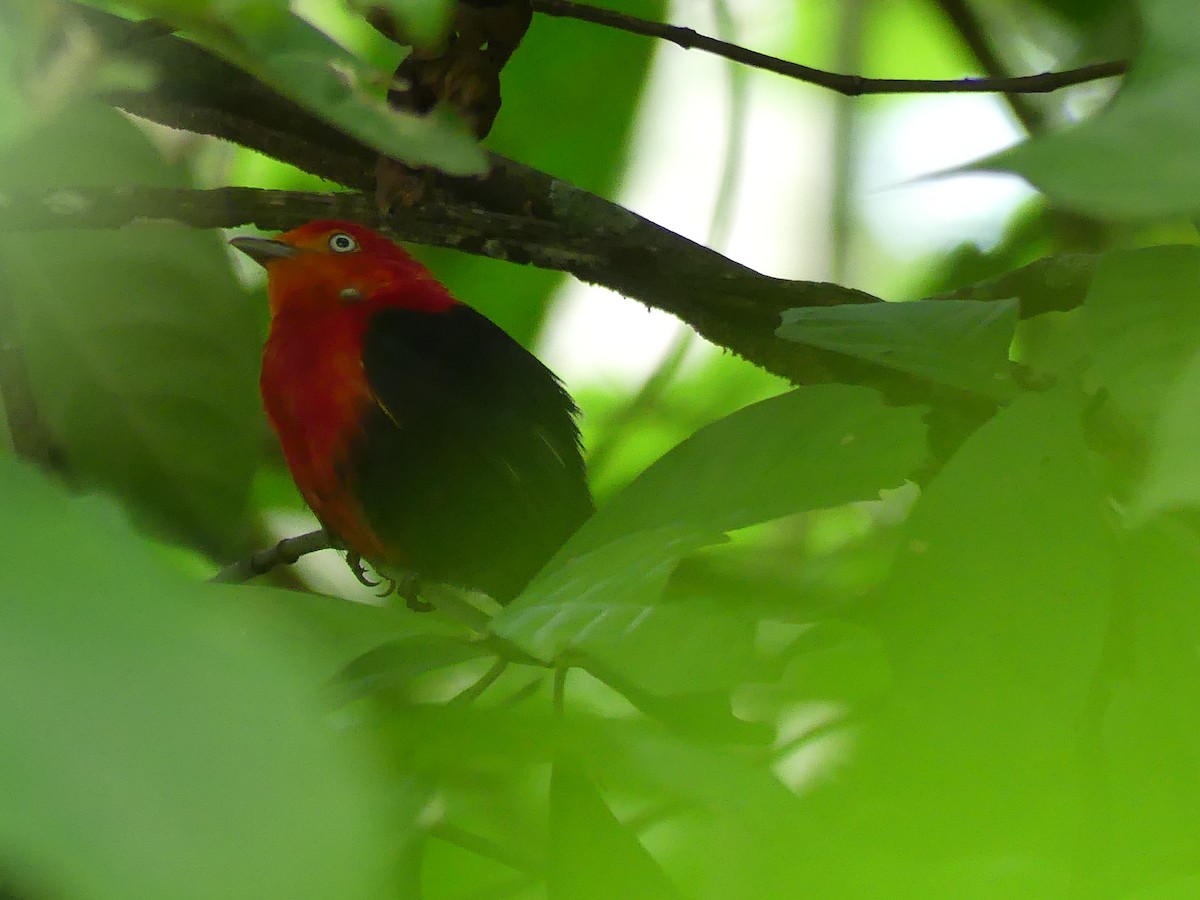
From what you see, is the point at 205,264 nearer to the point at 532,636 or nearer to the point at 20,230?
the point at 20,230

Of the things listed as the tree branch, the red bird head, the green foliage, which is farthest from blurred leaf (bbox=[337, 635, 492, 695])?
the red bird head

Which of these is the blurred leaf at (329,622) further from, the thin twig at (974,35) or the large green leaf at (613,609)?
the thin twig at (974,35)

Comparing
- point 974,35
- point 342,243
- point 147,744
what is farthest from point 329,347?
point 147,744

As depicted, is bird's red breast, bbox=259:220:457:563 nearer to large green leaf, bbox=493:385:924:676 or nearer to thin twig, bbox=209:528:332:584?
thin twig, bbox=209:528:332:584

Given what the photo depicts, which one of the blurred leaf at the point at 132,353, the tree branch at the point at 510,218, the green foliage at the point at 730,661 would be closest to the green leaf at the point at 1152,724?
the green foliage at the point at 730,661

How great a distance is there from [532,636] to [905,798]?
0.15 feet

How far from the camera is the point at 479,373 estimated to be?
0.37m

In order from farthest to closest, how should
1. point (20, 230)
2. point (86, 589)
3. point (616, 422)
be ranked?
point (616, 422) → point (20, 230) → point (86, 589)

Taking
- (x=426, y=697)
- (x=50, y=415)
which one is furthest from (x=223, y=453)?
(x=426, y=697)

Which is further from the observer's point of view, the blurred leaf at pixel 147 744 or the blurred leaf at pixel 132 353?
the blurred leaf at pixel 132 353

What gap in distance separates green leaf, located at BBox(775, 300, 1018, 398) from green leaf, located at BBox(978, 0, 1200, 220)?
0.04m

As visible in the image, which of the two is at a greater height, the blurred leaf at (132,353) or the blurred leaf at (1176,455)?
the blurred leaf at (1176,455)

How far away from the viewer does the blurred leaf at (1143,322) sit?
130 millimetres

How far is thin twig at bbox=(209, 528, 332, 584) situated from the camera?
0.29 m
